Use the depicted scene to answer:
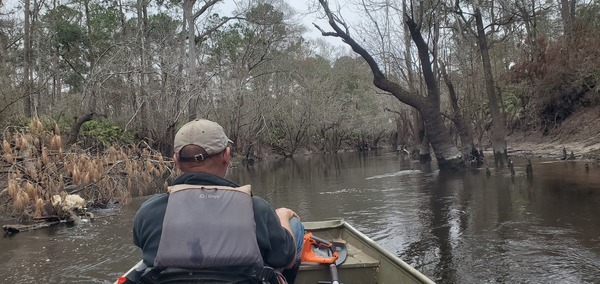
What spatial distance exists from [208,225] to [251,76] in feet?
108

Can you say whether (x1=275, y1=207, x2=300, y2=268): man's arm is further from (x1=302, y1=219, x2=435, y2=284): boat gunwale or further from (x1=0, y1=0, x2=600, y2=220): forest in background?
(x1=0, y1=0, x2=600, y2=220): forest in background

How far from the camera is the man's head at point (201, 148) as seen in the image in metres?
2.69

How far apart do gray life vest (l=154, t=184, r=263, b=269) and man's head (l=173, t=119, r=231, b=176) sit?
21 cm

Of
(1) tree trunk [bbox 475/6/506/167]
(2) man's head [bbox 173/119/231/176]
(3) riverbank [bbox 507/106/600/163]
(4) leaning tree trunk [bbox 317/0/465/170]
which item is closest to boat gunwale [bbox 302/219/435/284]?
(2) man's head [bbox 173/119/231/176]

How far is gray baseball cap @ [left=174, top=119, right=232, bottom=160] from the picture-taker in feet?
8.82

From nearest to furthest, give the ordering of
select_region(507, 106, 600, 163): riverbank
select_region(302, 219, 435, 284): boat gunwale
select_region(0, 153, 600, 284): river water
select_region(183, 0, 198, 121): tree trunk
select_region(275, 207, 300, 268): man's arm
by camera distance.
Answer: select_region(275, 207, 300, 268): man's arm → select_region(302, 219, 435, 284): boat gunwale → select_region(0, 153, 600, 284): river water → select_region(507, 106, 600, 163): riverbank → select_region(183, 0, 198, 121): tree trunk

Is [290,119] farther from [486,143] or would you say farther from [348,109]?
[486,143]

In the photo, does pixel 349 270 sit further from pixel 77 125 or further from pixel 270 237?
pixel 77 125

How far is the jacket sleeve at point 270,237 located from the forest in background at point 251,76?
892cm

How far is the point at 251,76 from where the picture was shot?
3484cm

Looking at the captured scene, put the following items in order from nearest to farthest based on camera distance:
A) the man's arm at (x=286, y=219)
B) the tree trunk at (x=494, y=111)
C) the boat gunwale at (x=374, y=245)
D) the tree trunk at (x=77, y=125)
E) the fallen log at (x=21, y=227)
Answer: the man's arm at (x=286, y=219) → the boat gunwale at (x=374, y=245) → the fallen log at (x=21, y=227) → the tree trunk at (x=77, y=125) → the tree trunk at (x=494, y=111)

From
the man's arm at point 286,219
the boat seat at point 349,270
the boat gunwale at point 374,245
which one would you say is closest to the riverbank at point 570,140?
the boat gunwale at point 374,245

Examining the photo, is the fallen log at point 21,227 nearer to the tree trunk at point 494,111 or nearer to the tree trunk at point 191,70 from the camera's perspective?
the tree trunk at point 191,70

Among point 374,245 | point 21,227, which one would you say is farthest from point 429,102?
point 374,245
